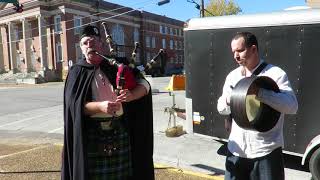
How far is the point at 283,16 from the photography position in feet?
19.9

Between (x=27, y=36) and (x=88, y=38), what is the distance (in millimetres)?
53523

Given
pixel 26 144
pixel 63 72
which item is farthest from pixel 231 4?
pixel 26 144

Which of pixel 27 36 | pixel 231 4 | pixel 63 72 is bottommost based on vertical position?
pixel 63 72

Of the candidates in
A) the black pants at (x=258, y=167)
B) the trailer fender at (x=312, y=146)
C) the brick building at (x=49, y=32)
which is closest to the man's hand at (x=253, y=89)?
the black pants at (x=258, y=167)

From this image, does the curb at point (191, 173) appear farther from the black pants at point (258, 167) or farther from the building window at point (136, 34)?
the building window at point (136, 34)

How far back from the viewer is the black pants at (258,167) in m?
3.03

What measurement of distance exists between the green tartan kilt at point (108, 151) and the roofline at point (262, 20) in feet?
11.8

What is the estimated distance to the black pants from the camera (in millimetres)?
3027

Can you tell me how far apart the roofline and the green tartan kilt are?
11.8 feet

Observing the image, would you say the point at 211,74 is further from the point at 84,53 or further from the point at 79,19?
the point at 79,19

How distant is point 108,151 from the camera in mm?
3416

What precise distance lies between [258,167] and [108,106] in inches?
49.4

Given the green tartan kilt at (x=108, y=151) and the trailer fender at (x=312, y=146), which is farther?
the trailer fender at (x=312, y=146)

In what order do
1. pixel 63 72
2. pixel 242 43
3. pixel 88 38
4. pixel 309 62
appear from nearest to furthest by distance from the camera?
A: 1. pixel 242 43
2. pixel 88 38
3. pixel 309 62
4. pixel 63 72
